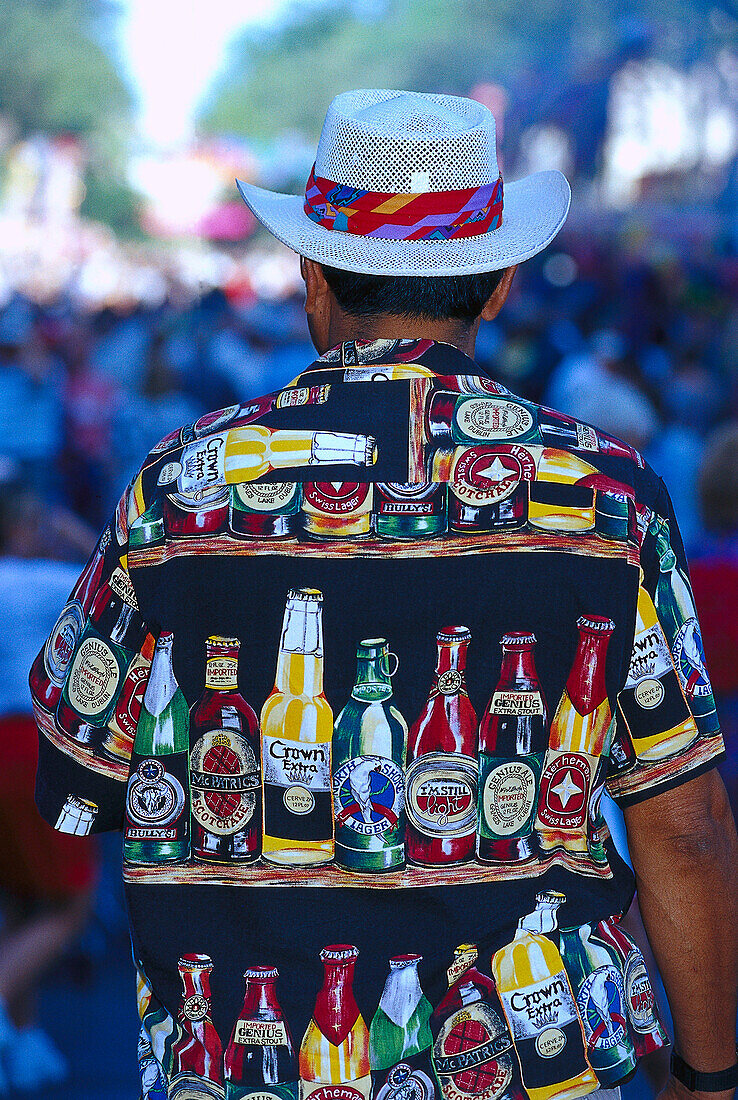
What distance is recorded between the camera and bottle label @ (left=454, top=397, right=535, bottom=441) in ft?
4.47

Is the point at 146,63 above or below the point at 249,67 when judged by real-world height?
below

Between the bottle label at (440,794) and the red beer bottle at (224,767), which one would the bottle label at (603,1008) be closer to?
the bottle label at (440,794)

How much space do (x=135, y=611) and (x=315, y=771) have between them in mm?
286

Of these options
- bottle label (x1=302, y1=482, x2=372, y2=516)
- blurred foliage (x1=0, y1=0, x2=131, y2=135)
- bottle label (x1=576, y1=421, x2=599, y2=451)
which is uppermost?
blurred foliage (x1=0, y1=0, x2=131, y2=135)

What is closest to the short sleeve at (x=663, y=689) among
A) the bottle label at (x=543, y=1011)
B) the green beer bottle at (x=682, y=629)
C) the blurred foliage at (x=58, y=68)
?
the green beer bottle at (x=682, y=629)

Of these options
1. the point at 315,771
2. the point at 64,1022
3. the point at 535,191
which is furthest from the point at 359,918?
the point at 64,1022

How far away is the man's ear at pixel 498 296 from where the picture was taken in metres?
1.57

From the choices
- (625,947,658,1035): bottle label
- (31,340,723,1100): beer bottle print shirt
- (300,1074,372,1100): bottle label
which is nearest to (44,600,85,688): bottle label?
(31,340,723,1100): beer bottle print shirt

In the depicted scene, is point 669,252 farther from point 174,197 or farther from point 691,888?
point 691,888

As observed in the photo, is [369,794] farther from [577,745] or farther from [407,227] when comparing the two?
[407,227]

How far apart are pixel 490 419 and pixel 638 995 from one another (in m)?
0.70

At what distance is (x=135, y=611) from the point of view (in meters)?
1.42

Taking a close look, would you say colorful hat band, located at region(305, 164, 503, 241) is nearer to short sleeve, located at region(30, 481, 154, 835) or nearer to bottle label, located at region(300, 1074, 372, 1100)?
short sleeve, located at region(30, 481, 154, 835)

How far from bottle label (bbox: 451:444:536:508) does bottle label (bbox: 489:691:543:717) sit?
213 millimetres
